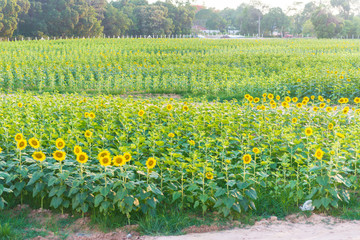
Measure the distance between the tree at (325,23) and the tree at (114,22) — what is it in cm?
2951

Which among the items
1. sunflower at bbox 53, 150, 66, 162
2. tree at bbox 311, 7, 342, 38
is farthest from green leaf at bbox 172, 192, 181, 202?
tree at bbox 311, 7, 342, 38

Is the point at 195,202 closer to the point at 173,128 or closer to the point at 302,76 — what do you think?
the point at 173,128

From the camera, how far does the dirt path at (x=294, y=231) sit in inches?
158

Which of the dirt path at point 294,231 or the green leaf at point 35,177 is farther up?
the green leaf at point 35,177

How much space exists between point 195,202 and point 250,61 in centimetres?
1753

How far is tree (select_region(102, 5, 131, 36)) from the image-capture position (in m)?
62.7

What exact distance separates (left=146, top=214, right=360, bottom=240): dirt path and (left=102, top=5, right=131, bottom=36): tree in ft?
200

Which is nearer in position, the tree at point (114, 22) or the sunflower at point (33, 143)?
the sunflower at point (33, 143)

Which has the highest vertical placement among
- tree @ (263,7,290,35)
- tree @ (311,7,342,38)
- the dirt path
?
tree @ (263,7,290,35)

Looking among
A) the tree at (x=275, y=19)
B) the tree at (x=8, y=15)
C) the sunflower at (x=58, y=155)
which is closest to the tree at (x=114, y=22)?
the tree at (x=8, y=15)

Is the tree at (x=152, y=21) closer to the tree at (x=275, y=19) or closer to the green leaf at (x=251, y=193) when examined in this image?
the tree at (x=275, y=19)

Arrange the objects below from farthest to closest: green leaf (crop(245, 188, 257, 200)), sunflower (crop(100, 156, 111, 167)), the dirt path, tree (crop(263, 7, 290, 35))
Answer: tree (crop(263, 7, 290, 35)) → green leaf (crop(245, 188, 257, 200)) → sunflower (crop(100, 156, 111, 167)) → the dirt path

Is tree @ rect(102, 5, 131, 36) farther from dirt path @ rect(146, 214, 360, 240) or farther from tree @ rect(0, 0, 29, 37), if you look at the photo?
dirt path @ rect(146, 214, 360, 240)

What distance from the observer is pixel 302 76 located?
1366cm
